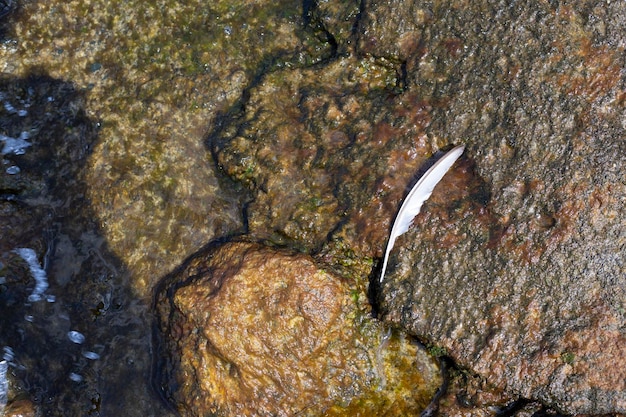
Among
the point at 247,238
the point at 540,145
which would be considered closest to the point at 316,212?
the point at 247,238

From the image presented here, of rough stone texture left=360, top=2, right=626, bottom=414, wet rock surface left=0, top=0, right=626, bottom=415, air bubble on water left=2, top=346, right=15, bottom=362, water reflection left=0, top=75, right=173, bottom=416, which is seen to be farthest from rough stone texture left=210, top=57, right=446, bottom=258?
air bubble on water left=2, top=346, right=15, bottom=362

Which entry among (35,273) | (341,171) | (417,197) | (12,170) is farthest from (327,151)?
(12,170)

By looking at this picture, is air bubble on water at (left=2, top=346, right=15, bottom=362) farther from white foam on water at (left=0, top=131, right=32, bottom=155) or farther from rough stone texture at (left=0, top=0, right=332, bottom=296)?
white foam on water at (left=0, top=131, right=32, bottom=155)

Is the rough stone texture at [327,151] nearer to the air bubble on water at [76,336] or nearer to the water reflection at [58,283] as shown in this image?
the water reflection at [58,283]

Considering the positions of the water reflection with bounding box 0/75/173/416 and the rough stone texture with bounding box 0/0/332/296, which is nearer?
the water reflection with bounding box 0/75/173/416

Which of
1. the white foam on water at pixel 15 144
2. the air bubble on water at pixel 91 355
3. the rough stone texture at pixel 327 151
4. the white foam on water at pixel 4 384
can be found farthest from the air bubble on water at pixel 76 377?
the white foam on water at pixel 15 144

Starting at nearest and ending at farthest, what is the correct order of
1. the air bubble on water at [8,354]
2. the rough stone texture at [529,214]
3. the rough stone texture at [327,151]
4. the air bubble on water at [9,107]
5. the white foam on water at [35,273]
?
1. the rough stone texture at [529,214]
2. the rough stone texture at [327,151]
3. the air bubble on water at [8,354]
4. the white foam on water at [35,273]
5. the air bubble on water at [9,107]

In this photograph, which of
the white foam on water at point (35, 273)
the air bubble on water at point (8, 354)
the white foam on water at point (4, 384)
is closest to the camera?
the white foam on water at point (4, 384)

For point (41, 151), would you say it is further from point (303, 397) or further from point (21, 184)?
point (303, 397)
